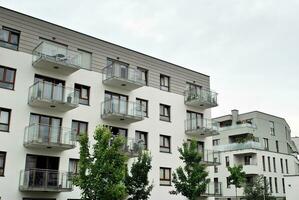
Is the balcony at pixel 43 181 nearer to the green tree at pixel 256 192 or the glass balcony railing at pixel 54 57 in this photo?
the glass balcony railing at pixel 54 57

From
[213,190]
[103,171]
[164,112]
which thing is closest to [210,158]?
[213,190]

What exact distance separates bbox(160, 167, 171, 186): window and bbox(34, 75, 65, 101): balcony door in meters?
9.61

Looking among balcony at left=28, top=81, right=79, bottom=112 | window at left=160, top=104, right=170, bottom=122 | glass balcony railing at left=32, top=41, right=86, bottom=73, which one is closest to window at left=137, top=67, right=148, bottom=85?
window at left=160, top=104, right=170, bottom=122

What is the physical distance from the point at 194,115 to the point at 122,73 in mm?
8268

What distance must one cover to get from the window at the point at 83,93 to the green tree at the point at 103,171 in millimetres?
6186

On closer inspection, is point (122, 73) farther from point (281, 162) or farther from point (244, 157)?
point (281, 162)

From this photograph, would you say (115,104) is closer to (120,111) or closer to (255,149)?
(120,111)

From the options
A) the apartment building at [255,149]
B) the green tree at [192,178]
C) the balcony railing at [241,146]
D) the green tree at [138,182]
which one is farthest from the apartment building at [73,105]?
the apartment building at [255,149]

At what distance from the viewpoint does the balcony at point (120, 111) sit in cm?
2483

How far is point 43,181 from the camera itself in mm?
20516

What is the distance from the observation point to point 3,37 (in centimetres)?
2217

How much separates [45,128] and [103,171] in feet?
18.5

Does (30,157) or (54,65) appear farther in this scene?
(54,65)

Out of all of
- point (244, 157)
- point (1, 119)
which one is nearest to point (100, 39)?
point (1, 119)
